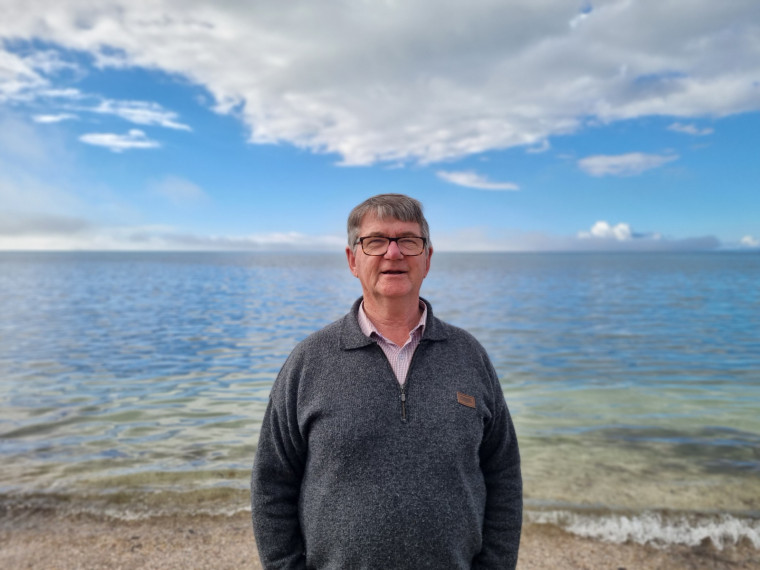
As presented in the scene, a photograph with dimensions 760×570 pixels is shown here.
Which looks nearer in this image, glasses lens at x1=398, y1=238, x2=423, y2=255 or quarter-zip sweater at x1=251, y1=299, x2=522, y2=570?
quarter-zip sweater at x1=251, y1=299, x2=522, y2=570

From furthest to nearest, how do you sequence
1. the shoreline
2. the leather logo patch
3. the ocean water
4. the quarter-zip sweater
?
the ocean water, the shoreline, the leather logo patch, the quarter-zip sweater

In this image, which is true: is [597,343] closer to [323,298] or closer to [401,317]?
[401,317]

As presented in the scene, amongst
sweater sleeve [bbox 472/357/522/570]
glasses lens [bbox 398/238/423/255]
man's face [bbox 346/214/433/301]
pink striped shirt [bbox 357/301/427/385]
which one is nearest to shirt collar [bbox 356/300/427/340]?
pink striped shirt [bbox 357/301/427/385]

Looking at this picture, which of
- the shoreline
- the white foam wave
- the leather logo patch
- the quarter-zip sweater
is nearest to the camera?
the quarter-zip sweater

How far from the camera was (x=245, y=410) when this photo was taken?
1003 centimetres

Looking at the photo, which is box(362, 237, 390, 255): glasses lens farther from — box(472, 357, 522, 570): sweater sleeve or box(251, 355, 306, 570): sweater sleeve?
box(472, 357, 522, 570): sweater sleeve

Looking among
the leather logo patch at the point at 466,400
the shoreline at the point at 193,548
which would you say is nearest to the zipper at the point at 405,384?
the leather logo patch at the point at 466,400

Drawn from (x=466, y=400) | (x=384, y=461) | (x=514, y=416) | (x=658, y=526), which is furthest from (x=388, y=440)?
(x=514, y=416)

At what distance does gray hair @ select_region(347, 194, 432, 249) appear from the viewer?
2.65 meters

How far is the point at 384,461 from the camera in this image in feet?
7.94

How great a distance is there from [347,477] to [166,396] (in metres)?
9.91

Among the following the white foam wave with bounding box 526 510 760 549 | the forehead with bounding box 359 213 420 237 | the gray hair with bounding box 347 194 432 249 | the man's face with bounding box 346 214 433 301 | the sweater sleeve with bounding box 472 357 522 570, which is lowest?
the white foam wave with bounding box 526 510 760 549

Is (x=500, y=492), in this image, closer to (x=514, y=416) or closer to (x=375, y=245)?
(x=375, y=245)

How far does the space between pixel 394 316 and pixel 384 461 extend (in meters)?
0.66
